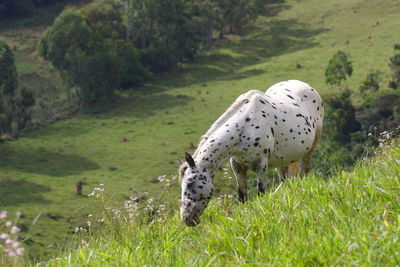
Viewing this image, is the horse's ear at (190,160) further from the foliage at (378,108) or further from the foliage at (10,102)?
the foliage at (10,102)

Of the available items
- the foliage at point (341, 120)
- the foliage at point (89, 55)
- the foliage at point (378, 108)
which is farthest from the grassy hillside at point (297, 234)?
the foliage at point (89, 55)

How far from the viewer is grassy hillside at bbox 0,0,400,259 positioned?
165ft

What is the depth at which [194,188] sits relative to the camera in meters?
8.72

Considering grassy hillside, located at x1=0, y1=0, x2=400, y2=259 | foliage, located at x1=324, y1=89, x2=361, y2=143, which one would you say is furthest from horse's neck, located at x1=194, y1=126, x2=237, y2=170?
foliage, located at x1=324, y1=89, x2=361, y2=143

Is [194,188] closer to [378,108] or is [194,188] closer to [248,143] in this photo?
[248,143]

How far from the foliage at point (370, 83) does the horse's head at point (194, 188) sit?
61.2 m

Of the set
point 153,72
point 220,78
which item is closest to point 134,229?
point 220,78

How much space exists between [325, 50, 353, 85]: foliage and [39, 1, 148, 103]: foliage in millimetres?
35702

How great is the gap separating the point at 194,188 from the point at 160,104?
69.5 meters

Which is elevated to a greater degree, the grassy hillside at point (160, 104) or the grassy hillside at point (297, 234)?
the grassy hillside at point (297, 234)

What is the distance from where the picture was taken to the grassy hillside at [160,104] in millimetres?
50250

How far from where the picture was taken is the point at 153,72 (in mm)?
95062

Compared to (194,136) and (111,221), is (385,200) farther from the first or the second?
(194,136)

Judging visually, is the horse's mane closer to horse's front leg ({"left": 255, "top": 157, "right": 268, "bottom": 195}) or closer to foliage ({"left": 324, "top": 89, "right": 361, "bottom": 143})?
horse's front leg ({"left": 255, "top": 157, "right": 268, "bottom": 195})
